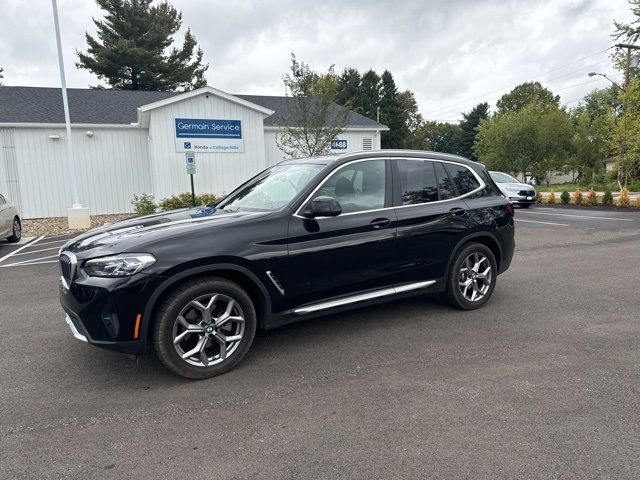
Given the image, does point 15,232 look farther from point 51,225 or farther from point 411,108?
point 411,108

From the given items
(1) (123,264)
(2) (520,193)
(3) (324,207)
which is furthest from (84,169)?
(2) (520,193)

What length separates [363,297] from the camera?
4.23 m

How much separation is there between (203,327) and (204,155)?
46.4ft

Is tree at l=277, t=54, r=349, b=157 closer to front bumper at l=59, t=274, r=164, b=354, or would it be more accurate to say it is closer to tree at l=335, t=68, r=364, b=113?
front bumper at l=59, t=274, r=164, b=354

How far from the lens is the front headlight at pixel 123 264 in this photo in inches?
128

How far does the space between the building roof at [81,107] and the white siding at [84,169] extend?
2.05 feet

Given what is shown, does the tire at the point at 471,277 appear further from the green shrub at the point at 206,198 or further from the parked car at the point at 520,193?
the parked car at the point at 520,193

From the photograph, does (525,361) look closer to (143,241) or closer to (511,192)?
(143,241)

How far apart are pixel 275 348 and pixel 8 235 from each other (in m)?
10.3

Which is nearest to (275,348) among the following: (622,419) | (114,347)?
(114,347)

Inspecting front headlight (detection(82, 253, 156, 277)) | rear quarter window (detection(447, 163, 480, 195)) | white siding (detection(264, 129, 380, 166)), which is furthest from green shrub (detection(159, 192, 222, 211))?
front headlight (detection(82, 253, 156, 277))

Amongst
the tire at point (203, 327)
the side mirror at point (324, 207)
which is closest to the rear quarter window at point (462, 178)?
the side mirror at point (324, 207)

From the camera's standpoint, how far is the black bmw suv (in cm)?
330

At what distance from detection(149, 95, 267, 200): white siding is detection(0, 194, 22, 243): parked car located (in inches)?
206
